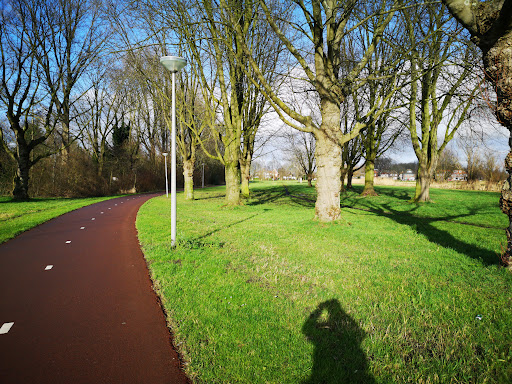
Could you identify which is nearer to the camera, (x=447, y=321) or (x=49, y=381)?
(x=49, y=381)

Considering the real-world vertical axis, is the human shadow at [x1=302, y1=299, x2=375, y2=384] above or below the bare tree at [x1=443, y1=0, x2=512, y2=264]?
below

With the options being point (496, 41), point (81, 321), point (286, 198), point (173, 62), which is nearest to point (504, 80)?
point (496, 41)

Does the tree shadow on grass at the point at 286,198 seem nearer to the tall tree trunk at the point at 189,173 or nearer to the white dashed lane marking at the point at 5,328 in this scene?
the tall tree trunk at the point at 189,173

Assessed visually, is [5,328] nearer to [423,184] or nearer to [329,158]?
[329,158]

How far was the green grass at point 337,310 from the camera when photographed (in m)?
2.48

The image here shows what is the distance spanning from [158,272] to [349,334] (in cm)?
343

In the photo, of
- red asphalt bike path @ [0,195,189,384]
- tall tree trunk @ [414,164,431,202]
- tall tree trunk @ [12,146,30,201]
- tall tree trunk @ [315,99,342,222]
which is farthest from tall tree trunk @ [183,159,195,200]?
tall tree trunk @ [414,164,431,202]

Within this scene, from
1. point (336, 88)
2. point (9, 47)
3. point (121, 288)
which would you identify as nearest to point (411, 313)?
point (121, 288)

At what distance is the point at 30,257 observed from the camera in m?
6.01

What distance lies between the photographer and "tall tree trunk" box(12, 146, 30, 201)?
59.9ft

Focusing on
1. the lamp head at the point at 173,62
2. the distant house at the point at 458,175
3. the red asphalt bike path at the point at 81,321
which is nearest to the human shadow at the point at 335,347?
the red asphalt bike path at the point at 81,321

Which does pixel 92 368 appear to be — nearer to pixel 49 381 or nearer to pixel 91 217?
pixel 49 381

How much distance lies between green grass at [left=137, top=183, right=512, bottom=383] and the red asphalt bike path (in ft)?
0.89

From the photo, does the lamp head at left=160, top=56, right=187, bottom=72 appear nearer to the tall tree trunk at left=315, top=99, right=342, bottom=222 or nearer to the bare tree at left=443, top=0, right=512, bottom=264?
the tall tree trunk at left=315, top=99, right=342, bottom=222
